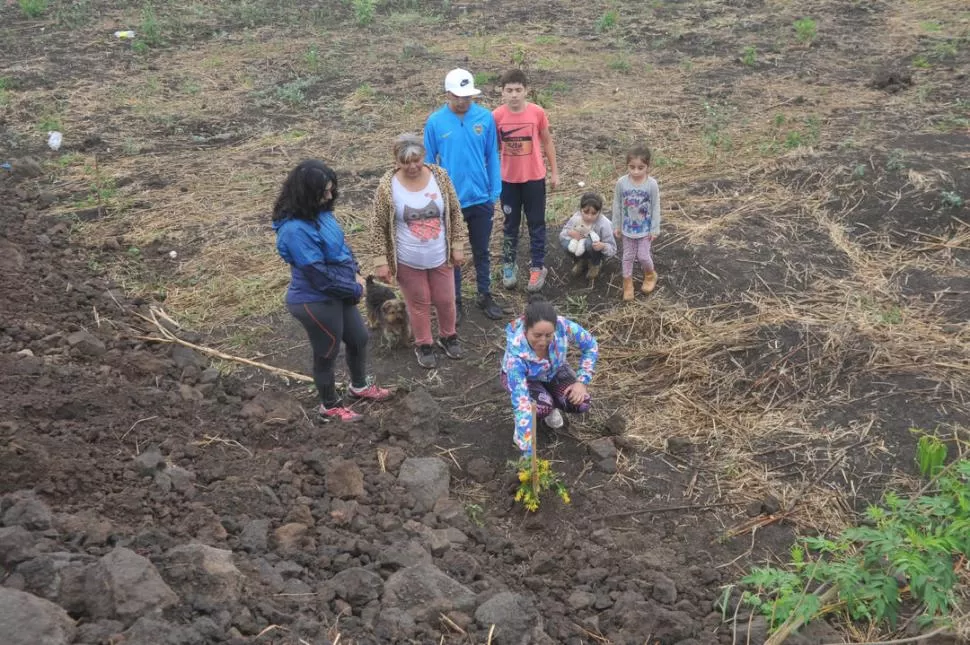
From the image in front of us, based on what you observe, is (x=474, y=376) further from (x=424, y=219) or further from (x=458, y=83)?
(x=458, y=83)

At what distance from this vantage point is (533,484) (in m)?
4.27

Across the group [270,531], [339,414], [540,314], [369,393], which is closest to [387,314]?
[369,393]

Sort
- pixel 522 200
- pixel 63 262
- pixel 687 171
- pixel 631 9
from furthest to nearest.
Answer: pixel 631 9
pixel 687 171
pixel 63 262
pixel 522 200

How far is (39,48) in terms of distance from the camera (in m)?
14.1

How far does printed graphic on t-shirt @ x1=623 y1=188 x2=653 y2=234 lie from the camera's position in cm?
606

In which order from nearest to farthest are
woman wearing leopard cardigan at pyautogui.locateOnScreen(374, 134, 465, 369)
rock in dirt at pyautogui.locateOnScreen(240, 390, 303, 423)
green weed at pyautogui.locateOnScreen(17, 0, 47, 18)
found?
rock in dirt at pyautogui.locateOnScreen(240, 390, 303, 423), woman wearing leopard cardigan at pyautogui.locateOnScreen(374, 134, 465, 369), green weed at pyautogui.locateOnScreen(17, 0, 47, 18)

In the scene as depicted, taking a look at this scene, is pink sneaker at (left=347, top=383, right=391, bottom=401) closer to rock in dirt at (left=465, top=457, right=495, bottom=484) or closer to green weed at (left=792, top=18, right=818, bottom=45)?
rock in dirt at (left=465, top=457, right=495, bottom=484)

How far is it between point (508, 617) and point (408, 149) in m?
2.76

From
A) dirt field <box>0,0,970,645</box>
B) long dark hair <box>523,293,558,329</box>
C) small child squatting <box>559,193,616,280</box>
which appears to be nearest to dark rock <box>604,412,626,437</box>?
dirt field <box>0,0,970,645</box>

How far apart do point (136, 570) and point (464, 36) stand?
40.6 ft

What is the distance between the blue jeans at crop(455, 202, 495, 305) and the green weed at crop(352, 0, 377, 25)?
10097mm

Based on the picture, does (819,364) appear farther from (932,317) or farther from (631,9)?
(631,9)

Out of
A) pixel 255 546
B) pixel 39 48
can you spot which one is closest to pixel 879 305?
pixel 255 546

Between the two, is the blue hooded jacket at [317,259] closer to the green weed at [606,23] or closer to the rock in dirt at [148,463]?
the rock in dirt at [148,463]
